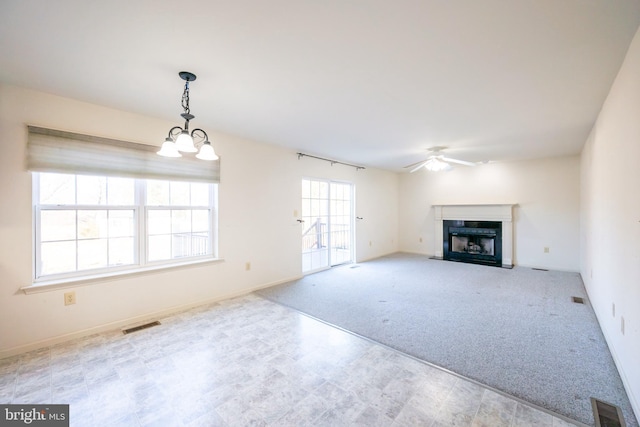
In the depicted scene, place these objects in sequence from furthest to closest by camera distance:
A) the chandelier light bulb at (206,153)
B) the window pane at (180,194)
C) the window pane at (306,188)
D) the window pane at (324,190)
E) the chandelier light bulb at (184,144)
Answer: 1. the window pane at (324,190)
2. the window pane at (306,188)
3. the window pane at (180,194)
4. the chandelier light bulb at (206,153)
5. the chandelier light bulb at (184,144)

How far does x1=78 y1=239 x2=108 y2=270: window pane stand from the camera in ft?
9.14

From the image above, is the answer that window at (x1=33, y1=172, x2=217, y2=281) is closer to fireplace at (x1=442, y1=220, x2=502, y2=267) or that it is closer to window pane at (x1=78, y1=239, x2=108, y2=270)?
window pane at (x1=78, y1=239, x2=108, y2=270)

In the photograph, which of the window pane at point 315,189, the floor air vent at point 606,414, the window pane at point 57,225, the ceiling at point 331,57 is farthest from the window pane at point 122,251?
the floor air vent at point 606,414

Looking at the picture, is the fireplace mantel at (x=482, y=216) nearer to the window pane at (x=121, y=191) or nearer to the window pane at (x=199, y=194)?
the window pane at (x=199, y=194)

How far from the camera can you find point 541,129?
11.7ft

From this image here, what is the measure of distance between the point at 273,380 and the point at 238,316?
132 cm

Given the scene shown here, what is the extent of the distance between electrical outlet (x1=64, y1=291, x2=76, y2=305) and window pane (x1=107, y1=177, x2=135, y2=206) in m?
0.95

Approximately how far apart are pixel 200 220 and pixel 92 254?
1.18 metres

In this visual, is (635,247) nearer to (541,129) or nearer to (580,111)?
(580,111)

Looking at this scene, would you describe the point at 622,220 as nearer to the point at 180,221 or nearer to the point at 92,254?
the point at 180,221

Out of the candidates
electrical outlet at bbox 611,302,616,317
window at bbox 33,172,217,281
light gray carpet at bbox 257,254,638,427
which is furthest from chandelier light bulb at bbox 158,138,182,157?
electrical outlet at bbox 611,302,616,317

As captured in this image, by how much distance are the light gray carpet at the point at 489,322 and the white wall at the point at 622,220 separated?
21 centimetres

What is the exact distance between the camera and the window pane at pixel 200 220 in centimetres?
364

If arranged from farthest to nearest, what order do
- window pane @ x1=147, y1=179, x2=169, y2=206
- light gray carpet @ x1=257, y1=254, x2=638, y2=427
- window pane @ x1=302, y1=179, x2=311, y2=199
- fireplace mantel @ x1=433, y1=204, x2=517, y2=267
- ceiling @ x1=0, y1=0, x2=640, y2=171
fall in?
fireplace mantel @ x1=433, y1=204, x2=517, y2=267
window pane @ x1=302, y1=179, x2=311, y2=199
window pane @ x1=147, y1=179, x2=169, y2=206
light gray carpet @ x1=257, y1=254, x2=638, y2=427
ceiling @ x1=0, y1=0, x2=640, y2=171
